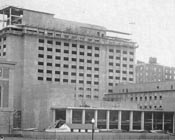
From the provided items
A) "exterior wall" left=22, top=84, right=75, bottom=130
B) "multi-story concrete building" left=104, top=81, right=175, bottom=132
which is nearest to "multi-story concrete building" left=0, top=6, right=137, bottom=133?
"exterior wall" left=22, top=84, right=75, bottom=130

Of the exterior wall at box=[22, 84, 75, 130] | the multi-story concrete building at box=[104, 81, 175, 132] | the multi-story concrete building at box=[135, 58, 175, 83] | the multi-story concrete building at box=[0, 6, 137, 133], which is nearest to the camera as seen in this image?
the exterior wall at box=[22, 84, 75, 130]

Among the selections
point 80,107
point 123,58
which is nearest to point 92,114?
point 80,107

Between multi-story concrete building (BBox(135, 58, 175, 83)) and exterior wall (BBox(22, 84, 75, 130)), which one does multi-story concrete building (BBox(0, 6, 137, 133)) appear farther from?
multi-story concrete building (BBox(135, 58, 175, 83))

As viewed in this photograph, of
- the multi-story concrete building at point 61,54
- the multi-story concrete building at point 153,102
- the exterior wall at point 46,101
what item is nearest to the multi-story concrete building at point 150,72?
the multi-story concrete building at point 61,54

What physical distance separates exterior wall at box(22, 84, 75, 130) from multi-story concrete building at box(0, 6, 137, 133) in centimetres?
669

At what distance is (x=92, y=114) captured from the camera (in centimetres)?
10369

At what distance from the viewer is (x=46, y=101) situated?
100062 millimetres

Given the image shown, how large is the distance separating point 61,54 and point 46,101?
35.1m

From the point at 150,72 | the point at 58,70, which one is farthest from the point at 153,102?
the point at 150,72

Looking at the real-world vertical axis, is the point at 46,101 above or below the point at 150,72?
below

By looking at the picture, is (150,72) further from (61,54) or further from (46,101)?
(46,101)

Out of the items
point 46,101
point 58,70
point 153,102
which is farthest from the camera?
point 58,70

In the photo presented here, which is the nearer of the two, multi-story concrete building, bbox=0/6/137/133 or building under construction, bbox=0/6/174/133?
building under construction, bbox=0/6/174/133

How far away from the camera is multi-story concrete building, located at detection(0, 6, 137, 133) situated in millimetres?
125562
